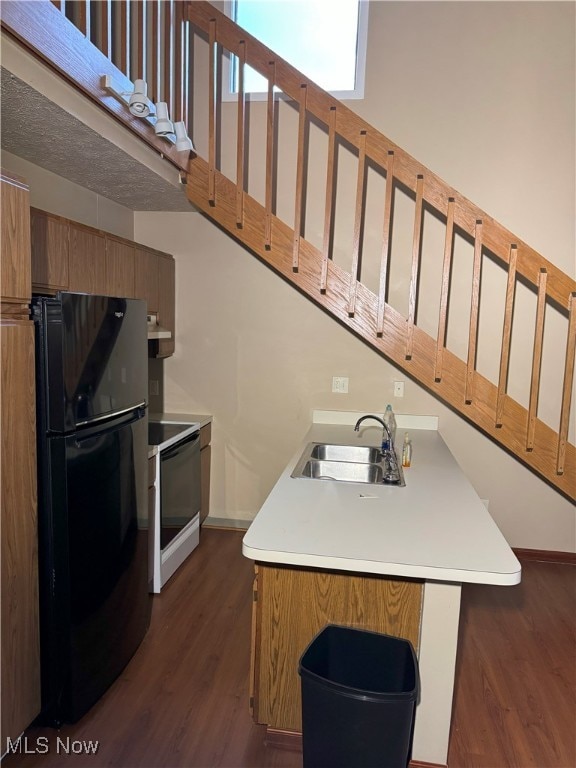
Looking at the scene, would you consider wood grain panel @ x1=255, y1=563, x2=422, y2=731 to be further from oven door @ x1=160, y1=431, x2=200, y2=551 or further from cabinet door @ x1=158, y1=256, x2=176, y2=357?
cabinet door @ x1=158, y1=256, x2=176, y2=357

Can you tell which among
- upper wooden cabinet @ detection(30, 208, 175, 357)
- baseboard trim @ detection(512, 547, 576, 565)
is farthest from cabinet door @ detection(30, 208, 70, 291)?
baseboard trim @ detection(512, 547, 576, 565)

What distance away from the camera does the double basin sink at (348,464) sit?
237 centimetres

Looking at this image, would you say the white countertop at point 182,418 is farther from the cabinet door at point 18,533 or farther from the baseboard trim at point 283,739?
the baseboard trim at point 283,739

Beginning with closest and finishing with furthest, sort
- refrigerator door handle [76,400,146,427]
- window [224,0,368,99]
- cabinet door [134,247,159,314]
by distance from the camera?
1. refrigerator door handle [76,400,146,427]
2. cabinet door [134,247,159,314]
3. window [224,0,368,99]

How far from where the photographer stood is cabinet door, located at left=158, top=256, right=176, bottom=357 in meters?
3.49

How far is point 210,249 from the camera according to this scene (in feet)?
12.0

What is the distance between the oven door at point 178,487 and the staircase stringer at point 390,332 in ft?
3.99

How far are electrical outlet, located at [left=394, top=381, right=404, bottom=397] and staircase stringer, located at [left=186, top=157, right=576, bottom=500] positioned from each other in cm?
62

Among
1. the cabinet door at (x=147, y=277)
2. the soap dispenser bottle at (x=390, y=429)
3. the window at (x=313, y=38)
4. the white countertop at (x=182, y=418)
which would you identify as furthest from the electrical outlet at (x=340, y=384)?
the window at (x=313, y=38)

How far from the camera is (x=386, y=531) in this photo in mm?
1694

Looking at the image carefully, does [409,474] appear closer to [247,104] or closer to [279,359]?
[279,359]

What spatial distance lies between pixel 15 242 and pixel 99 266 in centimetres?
110

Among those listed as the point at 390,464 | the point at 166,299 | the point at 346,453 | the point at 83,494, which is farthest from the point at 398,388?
the point at 83,494

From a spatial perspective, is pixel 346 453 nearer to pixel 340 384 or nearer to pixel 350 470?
pixel 350 470
